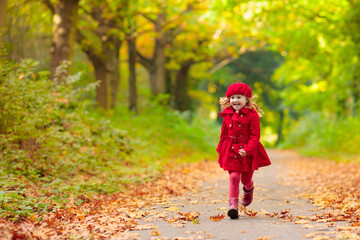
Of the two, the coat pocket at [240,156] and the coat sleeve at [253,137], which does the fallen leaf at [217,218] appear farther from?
the coat sleeve at [253,137]

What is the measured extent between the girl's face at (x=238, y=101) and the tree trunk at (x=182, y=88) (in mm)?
21977

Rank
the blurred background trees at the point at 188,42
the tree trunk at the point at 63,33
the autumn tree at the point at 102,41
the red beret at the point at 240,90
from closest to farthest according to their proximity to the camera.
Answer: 1. the red beret at the point at 240,90
2. the tree trunk at the point at 63,33
3. the blurred background trees at the point at 188,42
4. the autumn tree at the point at 102,41

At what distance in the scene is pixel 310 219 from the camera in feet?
18.9

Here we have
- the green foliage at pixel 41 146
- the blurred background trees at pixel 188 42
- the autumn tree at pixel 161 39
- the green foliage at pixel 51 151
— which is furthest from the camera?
the autumn tree at pixel 161 39

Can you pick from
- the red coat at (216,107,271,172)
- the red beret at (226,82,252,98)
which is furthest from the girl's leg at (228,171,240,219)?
the red beret at (226,82,252,98)

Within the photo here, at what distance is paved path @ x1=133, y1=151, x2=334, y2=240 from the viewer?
192 inches

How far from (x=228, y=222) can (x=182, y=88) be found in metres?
23.1

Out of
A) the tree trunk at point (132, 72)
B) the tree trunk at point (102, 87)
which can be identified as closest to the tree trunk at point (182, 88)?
the tree trunk at point (132, 72)

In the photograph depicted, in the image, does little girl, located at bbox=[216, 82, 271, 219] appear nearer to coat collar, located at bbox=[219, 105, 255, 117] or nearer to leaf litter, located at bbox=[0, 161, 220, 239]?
coat collar, located at bbox=[219, 105, 255, 117]

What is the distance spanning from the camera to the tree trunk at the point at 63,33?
13859 mm

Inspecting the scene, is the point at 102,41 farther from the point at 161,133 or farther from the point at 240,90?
the point at 240,90

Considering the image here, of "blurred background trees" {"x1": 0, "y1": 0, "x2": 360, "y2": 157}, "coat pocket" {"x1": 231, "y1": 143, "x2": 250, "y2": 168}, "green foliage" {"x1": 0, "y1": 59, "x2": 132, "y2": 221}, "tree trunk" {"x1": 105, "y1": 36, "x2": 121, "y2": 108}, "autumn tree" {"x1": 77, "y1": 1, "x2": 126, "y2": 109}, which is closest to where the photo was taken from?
"coat pocket" {"x1": 231, "y1": 143, "x2": 250, "y2": 168}

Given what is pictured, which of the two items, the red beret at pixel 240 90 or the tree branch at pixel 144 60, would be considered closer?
the red beret at pixel 240 90

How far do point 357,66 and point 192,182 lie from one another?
37.2 feet
